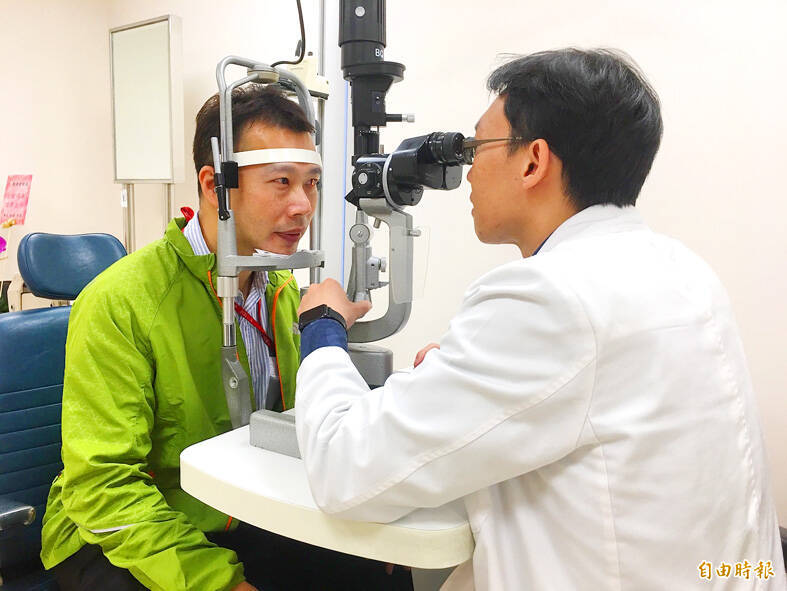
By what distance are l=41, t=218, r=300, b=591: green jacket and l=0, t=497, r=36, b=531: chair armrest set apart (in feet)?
0.19

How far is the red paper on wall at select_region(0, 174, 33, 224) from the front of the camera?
3.26 m

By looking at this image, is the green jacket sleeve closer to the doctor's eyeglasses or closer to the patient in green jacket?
the patient in green jacket

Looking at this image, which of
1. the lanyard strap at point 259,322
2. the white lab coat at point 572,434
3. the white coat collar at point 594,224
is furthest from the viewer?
the lanyard strap at point 259,322

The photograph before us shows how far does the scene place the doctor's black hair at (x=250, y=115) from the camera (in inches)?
49.7

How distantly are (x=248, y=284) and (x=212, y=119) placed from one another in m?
0.38

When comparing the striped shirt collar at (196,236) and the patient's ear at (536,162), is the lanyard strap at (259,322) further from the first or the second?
the patient's ear at (536,162)

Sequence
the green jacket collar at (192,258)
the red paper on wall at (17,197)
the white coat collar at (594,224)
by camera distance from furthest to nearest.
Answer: the red paper on wall at (17,197), the green jacket collar at (192,258), the white coat collar at (594,224)

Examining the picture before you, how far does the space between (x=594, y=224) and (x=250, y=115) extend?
0.75m

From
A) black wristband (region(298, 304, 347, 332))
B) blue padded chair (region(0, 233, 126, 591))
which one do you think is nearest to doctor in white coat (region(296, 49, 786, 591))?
black wristband (region(298, 304, 347, 332))

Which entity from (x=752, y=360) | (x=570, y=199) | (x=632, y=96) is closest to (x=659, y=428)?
(x=570, y=199)

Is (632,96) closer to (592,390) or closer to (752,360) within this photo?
(592,390)

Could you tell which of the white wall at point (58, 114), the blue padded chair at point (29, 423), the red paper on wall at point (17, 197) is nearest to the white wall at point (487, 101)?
the white wall at point (58, 114)

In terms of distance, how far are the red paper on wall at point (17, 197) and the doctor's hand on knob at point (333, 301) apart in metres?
2.87

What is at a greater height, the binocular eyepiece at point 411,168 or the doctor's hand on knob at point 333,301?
the binocular eyepiece at point 411,168
